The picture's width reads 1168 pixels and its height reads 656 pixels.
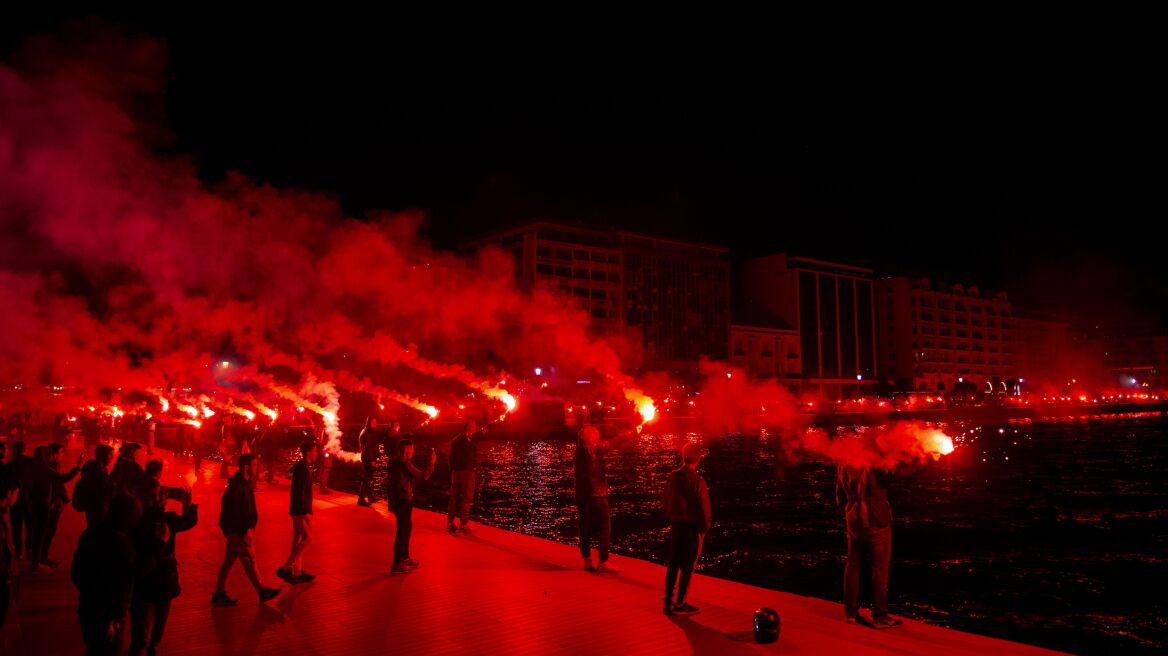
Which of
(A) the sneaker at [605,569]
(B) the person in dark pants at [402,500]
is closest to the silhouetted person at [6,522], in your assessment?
(B) the person in dark pants at [402,500]

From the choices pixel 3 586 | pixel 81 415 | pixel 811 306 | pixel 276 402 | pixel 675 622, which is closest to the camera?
pixel 3 586

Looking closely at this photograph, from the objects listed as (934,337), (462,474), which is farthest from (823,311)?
(462,474)

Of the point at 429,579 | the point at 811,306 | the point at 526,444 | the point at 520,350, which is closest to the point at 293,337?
the point at 520,350

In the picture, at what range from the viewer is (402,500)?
909 centimetres

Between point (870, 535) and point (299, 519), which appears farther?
point (299, 519)

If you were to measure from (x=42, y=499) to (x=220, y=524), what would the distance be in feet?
10.9

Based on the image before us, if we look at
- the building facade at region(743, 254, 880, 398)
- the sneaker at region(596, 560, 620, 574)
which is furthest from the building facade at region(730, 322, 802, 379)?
the sneaker at region(596, 560, 620, 574)

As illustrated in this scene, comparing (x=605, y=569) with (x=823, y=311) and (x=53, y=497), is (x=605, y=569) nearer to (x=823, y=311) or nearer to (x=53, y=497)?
(x=53, y=497)

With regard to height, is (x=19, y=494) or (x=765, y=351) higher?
(x=765, y=351)

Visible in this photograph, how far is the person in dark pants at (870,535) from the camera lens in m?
7.15

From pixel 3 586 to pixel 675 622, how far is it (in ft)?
16.9

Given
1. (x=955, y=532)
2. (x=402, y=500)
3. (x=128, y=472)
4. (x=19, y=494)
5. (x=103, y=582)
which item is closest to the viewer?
(x=103, y=582)

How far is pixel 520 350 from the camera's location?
44.8 m

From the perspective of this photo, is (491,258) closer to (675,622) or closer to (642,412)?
(642,412)
